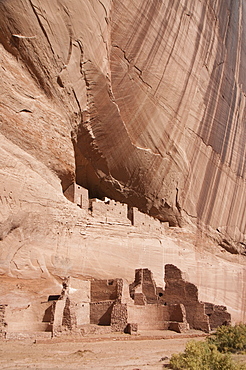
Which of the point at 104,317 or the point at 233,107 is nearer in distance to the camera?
the point at 104,317

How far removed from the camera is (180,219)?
19.6 meters

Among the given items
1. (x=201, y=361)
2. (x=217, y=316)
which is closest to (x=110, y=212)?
(x=217, y=316)

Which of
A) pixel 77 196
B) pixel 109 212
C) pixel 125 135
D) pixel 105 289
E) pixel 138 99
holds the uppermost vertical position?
pixel 138 99

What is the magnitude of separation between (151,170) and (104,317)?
7242mm

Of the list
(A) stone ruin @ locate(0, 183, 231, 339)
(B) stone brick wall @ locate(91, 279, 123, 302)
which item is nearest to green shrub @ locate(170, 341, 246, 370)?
(A) stone ruin @ locate(0, 183, 231, 339)

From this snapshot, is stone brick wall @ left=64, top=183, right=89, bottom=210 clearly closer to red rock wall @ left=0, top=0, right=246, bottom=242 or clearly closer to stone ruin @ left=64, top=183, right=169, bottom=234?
stone ruin @ left=64, top=183, right=169, bottom=234

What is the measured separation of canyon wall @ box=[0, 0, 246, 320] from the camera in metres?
12.9

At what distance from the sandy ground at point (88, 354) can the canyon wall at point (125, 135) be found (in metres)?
2.77

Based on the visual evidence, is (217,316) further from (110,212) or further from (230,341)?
(110,212)

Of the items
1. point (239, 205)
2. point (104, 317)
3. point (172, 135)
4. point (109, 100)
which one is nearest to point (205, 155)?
point (172, 135)

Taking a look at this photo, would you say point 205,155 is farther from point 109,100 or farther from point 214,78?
point 109,100

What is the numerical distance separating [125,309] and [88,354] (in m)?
3.32

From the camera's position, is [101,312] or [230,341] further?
[101,312]

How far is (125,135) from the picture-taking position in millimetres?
16609
